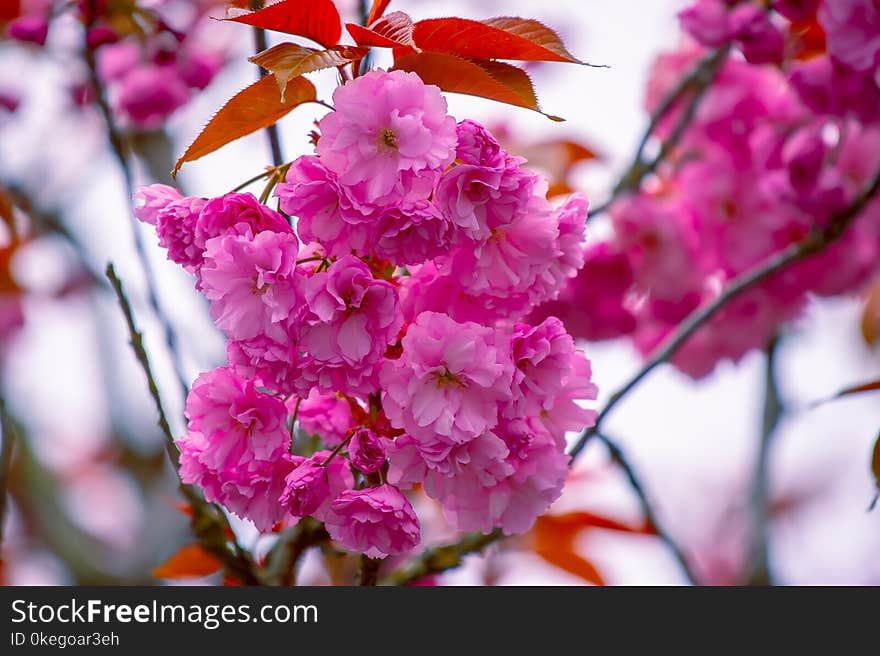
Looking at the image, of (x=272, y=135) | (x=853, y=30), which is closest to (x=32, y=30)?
(x=272, y=135)

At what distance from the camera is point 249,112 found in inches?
34.4

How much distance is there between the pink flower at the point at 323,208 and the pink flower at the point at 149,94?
1.29 meters

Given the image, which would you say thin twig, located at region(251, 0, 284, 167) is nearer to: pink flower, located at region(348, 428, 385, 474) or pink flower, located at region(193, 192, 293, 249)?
pink flower, located at region(193, 192, 293, 249)

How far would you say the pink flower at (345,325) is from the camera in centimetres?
80

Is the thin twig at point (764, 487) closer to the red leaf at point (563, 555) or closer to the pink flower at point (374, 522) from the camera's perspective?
the red leaf at point (563, 555)

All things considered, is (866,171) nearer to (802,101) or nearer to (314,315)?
(802,101)

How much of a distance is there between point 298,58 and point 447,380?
0.30 metres

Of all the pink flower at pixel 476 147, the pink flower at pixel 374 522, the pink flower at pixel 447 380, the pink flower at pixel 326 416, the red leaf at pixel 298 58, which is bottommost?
the pink flower at pixel 374 522

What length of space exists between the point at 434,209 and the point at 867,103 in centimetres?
96

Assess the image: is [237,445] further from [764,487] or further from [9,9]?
[764,487]

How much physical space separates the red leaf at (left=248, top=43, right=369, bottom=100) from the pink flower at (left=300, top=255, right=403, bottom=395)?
0.16 metres

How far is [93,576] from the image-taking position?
7.18 ft

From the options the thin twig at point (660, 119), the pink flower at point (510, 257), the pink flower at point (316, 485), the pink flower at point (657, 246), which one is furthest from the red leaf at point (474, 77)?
the pink flower at point (657, 246)

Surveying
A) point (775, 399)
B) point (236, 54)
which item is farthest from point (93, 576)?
point (775, 399)
